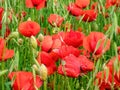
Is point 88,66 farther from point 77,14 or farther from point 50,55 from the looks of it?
point 77,14

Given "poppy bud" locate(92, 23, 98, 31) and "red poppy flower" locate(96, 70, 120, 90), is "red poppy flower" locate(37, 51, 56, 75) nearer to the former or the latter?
"red poppy flower" locate(96, 70, 120, 90)

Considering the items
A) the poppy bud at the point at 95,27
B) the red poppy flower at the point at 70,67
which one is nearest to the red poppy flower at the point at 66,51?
the red poppy flower at the point at 70,67

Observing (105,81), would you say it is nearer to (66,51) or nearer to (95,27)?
(66,51)

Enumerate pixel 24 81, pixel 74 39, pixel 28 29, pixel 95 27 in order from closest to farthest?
pixel 24 81, pixel 74 39, pixel 28 29, pixel 95 27

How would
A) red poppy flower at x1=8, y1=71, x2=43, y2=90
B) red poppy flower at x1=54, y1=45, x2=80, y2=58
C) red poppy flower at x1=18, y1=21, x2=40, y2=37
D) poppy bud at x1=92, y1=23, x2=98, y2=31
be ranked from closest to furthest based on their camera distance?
red poppy flower at x1=8, y1=71, x2=43, y2=90, red poppy flower at x1=54, y1=45, x2=80, y2=58, red poppy flower at x1=18, y1=21, x2=40, y2=37, poppy bud at x1=92, y1=23, x2=98, y2=31

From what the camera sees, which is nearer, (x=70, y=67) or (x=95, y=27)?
(x=70, y=67)

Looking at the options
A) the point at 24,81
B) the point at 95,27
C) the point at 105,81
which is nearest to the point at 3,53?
the point at 24,81

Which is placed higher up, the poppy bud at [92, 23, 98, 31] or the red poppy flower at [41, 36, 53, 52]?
the red poppy flower at [41, 36, 53, 52]

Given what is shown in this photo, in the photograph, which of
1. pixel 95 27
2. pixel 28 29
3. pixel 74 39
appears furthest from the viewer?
pixel 95 27

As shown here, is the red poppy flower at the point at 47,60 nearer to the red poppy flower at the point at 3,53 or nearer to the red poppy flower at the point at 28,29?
the red poppy flower at the point at 3,53

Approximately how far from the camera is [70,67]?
34.0 inches

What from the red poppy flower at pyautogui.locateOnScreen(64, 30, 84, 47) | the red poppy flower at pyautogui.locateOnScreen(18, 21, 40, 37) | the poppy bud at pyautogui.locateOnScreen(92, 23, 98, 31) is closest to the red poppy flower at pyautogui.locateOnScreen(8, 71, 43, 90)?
the red poppy flower at pyautogui.locateOnScreen(64, 30, 84, 47)

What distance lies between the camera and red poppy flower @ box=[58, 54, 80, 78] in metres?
0.84

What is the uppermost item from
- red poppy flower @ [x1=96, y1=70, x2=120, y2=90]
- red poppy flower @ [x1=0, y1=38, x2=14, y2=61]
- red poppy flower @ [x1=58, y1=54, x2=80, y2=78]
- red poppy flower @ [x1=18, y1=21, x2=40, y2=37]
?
red poppy flower @ [x1=18, y1=21, x2=40, y2=37]
